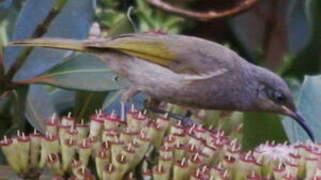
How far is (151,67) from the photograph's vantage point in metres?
3.62

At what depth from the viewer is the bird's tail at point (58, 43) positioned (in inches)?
120

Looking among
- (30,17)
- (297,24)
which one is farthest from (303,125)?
(297,24)

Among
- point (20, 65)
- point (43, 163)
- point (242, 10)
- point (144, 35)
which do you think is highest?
point (242, 10)

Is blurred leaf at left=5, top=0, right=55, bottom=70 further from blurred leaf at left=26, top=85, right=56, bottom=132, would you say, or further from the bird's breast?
the bird's breast

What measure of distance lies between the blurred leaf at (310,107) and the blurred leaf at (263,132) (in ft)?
0.32

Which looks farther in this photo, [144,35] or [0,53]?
[144,35]

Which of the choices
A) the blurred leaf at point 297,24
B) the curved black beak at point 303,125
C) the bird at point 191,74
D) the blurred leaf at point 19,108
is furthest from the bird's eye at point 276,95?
the blurred leaf at point 297,24

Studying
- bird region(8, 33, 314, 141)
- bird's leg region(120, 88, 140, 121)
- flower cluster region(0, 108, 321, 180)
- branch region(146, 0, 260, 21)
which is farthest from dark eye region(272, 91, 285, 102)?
branch region(146, 0, 260, 21)

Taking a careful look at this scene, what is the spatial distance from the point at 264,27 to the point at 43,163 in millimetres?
2879

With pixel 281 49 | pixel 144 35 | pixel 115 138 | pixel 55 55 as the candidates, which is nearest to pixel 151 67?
Answer: pixel 144 35

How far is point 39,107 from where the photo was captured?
127 inches

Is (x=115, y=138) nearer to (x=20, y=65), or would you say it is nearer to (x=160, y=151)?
(x=160, y=151)

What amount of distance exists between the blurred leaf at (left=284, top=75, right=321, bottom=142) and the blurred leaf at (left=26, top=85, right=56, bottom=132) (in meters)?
0.79

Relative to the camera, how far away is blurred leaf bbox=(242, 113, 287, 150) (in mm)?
3041
